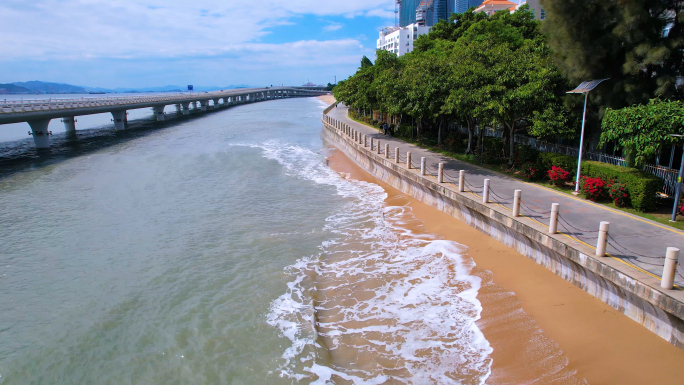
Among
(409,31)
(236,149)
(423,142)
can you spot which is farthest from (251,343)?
(409,31)

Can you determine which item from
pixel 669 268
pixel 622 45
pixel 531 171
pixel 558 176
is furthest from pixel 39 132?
pixel 669 268

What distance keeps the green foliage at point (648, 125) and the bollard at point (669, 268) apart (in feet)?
16.7

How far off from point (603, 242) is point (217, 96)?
116 meters

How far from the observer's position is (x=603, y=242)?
30.6ft

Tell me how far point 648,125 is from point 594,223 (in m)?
3.08

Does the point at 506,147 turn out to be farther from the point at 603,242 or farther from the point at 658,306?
the point at 658,306

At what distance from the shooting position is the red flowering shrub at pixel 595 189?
1359 cm

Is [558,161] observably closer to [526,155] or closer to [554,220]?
[526,155]

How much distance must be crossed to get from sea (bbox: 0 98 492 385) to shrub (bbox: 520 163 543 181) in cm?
491

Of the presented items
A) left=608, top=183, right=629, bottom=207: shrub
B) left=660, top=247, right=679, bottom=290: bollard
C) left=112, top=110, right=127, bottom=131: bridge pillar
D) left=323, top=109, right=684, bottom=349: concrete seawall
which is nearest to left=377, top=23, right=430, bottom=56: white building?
left=112, top=110, right=127, bottom=131: bridge pillar

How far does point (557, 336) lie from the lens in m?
8.69

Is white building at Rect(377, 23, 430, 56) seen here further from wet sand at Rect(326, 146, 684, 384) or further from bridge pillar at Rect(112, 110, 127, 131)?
wet sand at Rect(326, 146, 684, 384)

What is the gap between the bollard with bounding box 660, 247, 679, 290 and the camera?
301 inches

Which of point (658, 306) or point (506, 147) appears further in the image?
point (506, 147)
